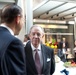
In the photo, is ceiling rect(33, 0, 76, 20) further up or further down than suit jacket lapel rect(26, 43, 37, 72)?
further up

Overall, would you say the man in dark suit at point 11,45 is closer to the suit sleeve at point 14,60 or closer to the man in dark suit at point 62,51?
the suit sleeve at point 14,60

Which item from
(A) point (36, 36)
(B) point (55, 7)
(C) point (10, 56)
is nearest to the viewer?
(C) point (10, 56)

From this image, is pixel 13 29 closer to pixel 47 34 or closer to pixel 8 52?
pixel 8 52

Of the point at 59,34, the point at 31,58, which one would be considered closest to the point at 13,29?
the point at 31,58

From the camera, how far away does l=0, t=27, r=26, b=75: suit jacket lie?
1.08 meters

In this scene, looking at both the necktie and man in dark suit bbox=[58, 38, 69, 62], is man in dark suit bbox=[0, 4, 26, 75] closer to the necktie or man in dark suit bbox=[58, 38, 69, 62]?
the necktie

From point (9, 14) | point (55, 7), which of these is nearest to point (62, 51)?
point (55, 7)

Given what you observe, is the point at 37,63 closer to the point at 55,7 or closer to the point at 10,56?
the point at 10,56

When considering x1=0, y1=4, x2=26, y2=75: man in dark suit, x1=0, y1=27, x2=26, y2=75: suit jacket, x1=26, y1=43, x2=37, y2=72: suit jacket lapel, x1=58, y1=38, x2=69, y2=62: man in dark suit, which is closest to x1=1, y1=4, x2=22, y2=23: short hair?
x1=0, y1=4, x2=26, y2=75: man in dark suit

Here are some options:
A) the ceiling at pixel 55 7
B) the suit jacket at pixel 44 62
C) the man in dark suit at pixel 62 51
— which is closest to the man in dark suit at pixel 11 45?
the suit jacket at pixel 44 62

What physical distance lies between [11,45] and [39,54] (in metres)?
0.73

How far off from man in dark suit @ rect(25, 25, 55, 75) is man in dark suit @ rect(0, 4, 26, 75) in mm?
572

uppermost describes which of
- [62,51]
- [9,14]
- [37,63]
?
[9,14]

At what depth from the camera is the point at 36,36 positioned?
6.15 feet
